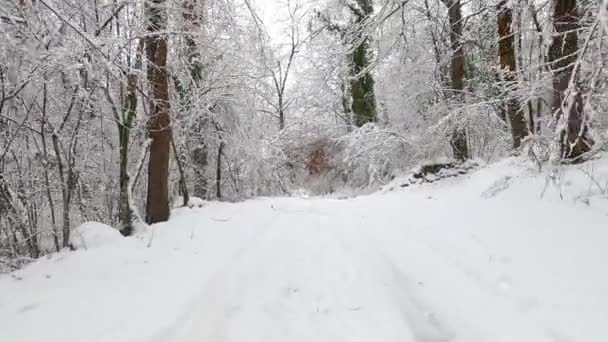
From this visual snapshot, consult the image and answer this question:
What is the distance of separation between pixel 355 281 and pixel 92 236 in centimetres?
331

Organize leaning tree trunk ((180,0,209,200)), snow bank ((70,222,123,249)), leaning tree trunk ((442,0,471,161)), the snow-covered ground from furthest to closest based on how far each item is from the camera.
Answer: leaning tree trunk ((442,0,471,161))
leaning tree trunk ((180,0,209,200))
snow bank ((70,222,123,249))
the snow-covered ground

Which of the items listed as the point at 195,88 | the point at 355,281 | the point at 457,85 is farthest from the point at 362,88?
the point at 355,281

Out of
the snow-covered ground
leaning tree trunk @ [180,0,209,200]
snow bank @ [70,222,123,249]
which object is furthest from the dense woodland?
the snow-covered ground

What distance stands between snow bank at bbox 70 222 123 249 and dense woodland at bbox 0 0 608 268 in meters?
0.58

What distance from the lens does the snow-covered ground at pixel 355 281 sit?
101 inches

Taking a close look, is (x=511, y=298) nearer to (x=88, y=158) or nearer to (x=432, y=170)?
(x=432, y=170)

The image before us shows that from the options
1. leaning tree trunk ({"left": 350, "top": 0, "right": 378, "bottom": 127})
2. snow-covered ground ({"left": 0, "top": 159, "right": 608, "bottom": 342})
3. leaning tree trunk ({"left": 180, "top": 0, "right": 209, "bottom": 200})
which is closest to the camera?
snow-covered ground ({"left": 0, "top": 159, "right": 608, "bottom": 342})

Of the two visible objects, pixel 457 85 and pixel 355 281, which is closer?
pixel 355 281

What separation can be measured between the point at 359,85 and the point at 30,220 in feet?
35.4

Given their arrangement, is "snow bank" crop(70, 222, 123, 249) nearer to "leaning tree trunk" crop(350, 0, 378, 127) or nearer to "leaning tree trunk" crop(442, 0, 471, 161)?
"leaning tree trunk" crop(442, 0, 471, 161)

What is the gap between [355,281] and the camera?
11.2 feet

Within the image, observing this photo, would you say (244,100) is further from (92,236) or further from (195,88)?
(92,236)

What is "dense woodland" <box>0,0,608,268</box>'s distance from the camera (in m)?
3.61

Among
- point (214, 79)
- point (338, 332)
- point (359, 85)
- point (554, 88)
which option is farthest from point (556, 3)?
point (359, 85)
